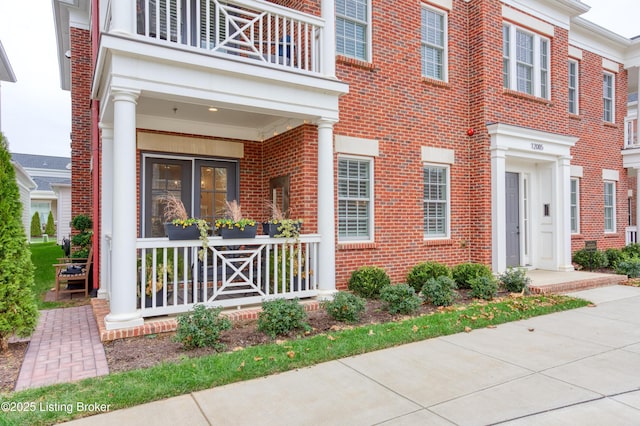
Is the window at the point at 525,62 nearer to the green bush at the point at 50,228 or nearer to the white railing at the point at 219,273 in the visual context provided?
the white railing at the point at 219,273

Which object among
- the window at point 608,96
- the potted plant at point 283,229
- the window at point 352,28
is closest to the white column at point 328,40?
the window at point 352,28

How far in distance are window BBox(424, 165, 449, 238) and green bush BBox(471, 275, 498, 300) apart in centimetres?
175

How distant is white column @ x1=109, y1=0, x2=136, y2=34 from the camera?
4.88m

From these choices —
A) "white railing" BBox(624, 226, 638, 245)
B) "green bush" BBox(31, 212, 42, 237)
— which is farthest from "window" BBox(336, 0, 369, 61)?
"green bush" BBox(31, 212, 42, 237)

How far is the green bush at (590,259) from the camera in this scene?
1045cm

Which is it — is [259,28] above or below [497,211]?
above

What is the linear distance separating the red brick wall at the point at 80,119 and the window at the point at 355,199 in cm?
726

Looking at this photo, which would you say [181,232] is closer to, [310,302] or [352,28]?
[310,302]

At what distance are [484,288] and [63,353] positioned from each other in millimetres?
6539

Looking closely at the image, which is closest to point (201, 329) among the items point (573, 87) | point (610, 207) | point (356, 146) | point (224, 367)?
point (224, 367)

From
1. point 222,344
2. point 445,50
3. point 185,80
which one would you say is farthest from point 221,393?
point 445,50

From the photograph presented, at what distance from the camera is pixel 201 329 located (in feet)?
14.7

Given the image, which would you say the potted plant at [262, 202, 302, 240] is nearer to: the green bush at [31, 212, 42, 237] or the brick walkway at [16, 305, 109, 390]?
the brick walkway at [16, 305, 109, 390]

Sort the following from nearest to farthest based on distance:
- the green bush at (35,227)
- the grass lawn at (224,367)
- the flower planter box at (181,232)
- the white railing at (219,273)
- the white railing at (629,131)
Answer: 1. the grass lawn at (224,367)
2. the white railing at (219,273)
3. the flower planter box at (181,232)
4. the white railing at (629,131)
5. the green bush at (35,227)
